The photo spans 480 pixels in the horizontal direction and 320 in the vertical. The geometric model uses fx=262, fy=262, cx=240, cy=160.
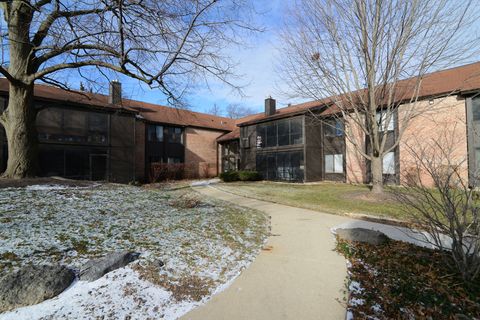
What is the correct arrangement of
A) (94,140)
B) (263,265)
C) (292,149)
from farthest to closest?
(292,149)
(94,140)
(263,265)

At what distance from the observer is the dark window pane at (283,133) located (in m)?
22.1

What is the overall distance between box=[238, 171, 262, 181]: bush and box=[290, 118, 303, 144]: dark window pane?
432cm

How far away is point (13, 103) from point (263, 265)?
959 cm

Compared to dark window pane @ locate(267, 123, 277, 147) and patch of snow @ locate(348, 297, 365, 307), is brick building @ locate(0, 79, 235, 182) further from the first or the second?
patch of snow @ locate(348, 297, 365, 307)

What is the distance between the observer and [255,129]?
2528cm

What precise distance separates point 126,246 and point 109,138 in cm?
1772

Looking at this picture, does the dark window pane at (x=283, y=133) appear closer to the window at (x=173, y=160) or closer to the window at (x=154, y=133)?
the window at (x=173, y=160)

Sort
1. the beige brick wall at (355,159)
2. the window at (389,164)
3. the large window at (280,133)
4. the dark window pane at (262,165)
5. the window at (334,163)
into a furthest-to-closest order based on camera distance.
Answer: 1. the dark window pane at (262,165)
2. the large window at (280,133)
3. the window at (334,163)
4. the beige brick wall at (355,159)
5. the window at (389,164)

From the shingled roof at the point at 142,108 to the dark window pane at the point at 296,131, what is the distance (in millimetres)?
7888

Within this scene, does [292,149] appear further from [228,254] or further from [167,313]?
[167,313]

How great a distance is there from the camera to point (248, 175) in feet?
74.5

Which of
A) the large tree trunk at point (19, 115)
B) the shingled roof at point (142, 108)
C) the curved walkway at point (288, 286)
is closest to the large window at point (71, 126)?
the shingled roof at point (142, 108)

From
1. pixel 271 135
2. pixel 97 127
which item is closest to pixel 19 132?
pixel 97 127

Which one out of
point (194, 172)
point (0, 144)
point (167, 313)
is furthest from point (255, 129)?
point (167, 313)
